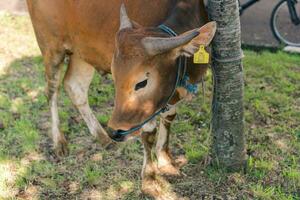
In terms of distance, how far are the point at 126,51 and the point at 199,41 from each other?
530 millimetres

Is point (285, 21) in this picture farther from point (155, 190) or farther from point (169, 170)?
point (155, 190)

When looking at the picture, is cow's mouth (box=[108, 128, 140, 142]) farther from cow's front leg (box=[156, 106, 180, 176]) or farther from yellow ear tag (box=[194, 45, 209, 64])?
cow's front leg (box=[156, 106, 180, 176])

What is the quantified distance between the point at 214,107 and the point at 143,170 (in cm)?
86

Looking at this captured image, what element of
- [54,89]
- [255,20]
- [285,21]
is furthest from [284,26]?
[54,89]

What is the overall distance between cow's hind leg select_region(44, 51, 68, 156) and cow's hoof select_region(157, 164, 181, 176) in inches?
42.6

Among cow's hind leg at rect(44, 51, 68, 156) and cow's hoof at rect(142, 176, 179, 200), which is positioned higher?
cow's hind leg at rect(44, 51, 68, 156)

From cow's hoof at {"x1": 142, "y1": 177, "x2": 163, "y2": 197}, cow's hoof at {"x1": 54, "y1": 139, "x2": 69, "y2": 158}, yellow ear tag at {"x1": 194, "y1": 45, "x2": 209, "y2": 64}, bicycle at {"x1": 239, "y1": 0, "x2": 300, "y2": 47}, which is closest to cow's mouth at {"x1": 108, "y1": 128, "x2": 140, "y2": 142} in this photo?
yellow ear tag at {"x1": 194, "y1": 45, "x2": 209, "y2": 64}

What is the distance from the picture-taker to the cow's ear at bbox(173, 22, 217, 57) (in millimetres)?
3217

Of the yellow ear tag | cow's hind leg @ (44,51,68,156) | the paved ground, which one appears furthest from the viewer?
the paved ground

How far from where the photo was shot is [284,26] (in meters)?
8.25

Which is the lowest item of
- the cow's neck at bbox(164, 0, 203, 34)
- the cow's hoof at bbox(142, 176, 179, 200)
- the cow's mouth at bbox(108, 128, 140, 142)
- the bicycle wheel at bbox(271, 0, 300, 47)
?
the cow's hoof at bbox(142, 176, 179, 200)

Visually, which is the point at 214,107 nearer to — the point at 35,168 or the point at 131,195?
the point at 131,195

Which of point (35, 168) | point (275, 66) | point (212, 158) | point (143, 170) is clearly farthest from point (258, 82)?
point (35, 168)

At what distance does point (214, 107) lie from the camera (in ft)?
13.6
